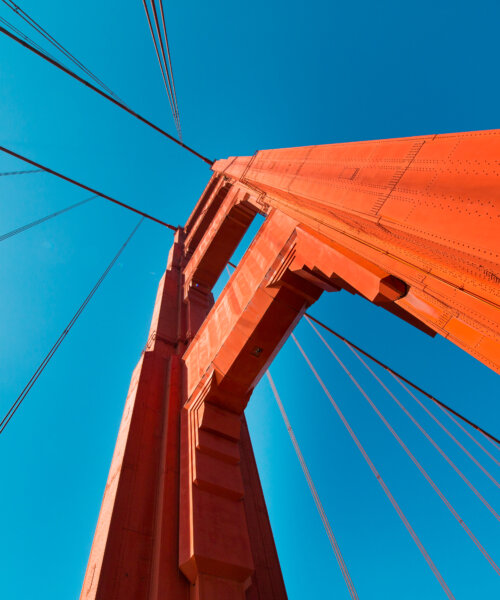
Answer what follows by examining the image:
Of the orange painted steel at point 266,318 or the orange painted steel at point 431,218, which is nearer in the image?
the orange painted steel at point 431,218

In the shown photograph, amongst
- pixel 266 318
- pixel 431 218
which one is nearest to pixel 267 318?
pixel 266 318

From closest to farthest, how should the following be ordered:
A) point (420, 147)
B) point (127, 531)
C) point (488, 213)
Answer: point (488, 213)
point (420, 147)
point (127, 531)

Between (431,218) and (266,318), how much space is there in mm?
3169

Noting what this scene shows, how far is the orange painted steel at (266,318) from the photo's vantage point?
5.62ft

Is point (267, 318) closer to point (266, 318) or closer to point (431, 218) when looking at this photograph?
point (266, 318)

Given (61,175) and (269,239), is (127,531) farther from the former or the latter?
(61,175)

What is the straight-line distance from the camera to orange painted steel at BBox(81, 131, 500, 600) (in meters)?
1.71

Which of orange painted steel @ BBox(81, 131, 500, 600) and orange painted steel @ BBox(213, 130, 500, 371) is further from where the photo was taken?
orange painted steel @ BBox(81, 131, 500, 600)

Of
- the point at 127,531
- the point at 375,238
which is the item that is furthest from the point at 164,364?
the point at 375,238

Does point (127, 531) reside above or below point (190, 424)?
below

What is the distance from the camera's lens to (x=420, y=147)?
203 cm

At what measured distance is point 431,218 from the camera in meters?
1.68

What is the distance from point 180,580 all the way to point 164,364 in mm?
3637

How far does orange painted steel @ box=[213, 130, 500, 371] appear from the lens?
4.82ft
